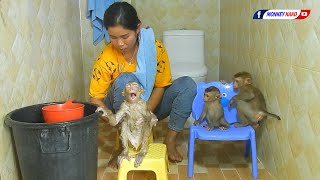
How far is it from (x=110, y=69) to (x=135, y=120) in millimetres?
411

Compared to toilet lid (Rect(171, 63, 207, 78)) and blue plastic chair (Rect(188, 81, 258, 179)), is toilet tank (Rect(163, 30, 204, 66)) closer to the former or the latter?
toilet lid (Rect(171, 63, 207, 78))

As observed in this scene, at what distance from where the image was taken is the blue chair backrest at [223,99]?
6.01 feet

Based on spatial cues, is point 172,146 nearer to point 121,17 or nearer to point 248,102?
point 248,102

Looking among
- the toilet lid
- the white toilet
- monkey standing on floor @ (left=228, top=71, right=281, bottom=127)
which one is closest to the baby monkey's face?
monkey standing on floor @ (left=228, top=71, right=281, bottom=127)

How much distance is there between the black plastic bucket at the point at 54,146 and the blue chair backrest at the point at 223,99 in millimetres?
755

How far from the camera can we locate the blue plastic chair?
5.16 ft

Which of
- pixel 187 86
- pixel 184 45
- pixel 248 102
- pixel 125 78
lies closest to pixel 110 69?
pixel 125 78

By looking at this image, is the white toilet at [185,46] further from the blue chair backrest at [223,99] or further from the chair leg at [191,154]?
the chair leg at [191,154]

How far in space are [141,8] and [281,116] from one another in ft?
6.04

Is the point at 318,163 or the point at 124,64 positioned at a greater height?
the point at 124,64

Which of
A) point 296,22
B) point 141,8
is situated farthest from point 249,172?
point 141,8

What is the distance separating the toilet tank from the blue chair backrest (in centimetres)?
88

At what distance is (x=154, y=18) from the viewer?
299cm

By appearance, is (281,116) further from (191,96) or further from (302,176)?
(191,96)
